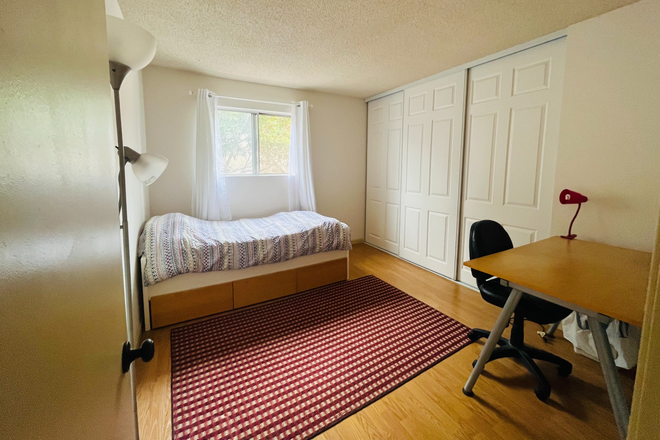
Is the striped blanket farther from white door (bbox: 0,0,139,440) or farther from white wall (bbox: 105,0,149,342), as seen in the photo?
white door (bbox: 0,0,139,440)

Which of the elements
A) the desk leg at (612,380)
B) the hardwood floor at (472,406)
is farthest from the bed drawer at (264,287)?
the desk leg at (612,380)

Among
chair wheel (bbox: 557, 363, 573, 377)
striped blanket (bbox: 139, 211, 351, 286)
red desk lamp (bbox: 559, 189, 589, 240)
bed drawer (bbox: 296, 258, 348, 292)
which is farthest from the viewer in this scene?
bed drawer (bbox: 296, 258, 348, 292)

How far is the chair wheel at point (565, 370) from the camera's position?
1727 mm

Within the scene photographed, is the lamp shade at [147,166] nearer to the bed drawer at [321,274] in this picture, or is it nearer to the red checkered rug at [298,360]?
the red checkered rug at [298,360]

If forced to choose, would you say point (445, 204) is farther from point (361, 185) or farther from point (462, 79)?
point (361, 185)

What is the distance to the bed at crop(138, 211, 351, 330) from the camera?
221 cm

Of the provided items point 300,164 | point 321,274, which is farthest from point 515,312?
point 300,164

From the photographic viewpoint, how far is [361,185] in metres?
4.61

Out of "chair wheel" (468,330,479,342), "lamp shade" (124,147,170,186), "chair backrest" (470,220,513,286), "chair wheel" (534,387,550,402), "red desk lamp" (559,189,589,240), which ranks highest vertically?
"lamp shade" (124,147,170,186)

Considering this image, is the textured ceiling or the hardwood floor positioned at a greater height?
the textured ceiling

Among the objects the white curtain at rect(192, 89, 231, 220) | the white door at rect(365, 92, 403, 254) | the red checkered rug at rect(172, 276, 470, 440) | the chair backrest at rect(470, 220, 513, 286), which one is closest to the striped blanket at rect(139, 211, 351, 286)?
the white curtain at rect(192, 89, 231, 220)

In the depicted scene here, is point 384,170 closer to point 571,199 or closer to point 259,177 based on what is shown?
point 259,177

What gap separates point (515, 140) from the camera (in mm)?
2547

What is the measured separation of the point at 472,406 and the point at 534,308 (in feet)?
2.18
